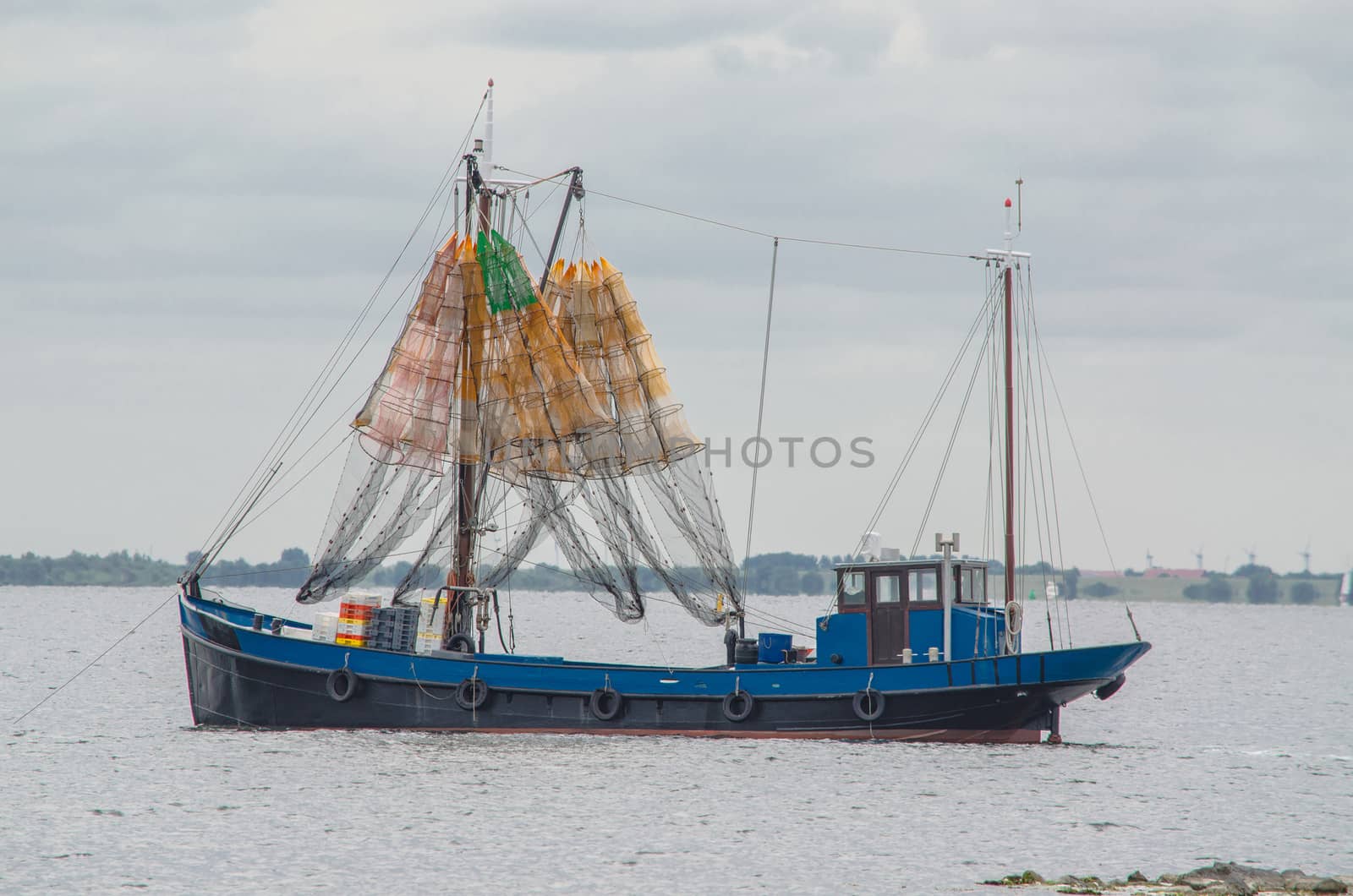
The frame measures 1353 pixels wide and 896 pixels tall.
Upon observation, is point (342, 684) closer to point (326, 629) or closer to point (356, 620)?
point (356, 620)

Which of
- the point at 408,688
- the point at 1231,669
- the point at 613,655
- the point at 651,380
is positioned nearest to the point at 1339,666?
the point at 1231,669

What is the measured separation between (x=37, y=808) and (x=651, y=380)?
71.6ft

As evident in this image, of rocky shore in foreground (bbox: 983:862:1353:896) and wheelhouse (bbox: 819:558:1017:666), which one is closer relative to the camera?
rocky shore in foreground (bbox: 983:862:1353:896)

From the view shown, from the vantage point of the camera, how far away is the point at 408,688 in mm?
42531

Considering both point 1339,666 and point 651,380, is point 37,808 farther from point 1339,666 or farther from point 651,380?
point 1339,666

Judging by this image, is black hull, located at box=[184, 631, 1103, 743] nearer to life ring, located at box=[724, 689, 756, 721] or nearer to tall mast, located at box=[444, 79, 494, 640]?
life ring, located at box=[724, 689, 756, 721]

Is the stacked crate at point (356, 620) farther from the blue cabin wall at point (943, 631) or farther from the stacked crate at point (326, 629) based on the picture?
the blue cabin wall at point (943, 631)

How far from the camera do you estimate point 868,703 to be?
135 ft

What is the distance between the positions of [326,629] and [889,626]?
14837 millimetres

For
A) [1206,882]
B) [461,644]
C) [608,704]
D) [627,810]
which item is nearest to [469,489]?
[461,644]

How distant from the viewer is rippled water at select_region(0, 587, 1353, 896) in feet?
93.4

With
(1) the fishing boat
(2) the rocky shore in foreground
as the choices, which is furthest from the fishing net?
(2) the rocky shore in foreground

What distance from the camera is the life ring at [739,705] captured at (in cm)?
4166

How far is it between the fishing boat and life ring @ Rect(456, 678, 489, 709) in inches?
2.6
